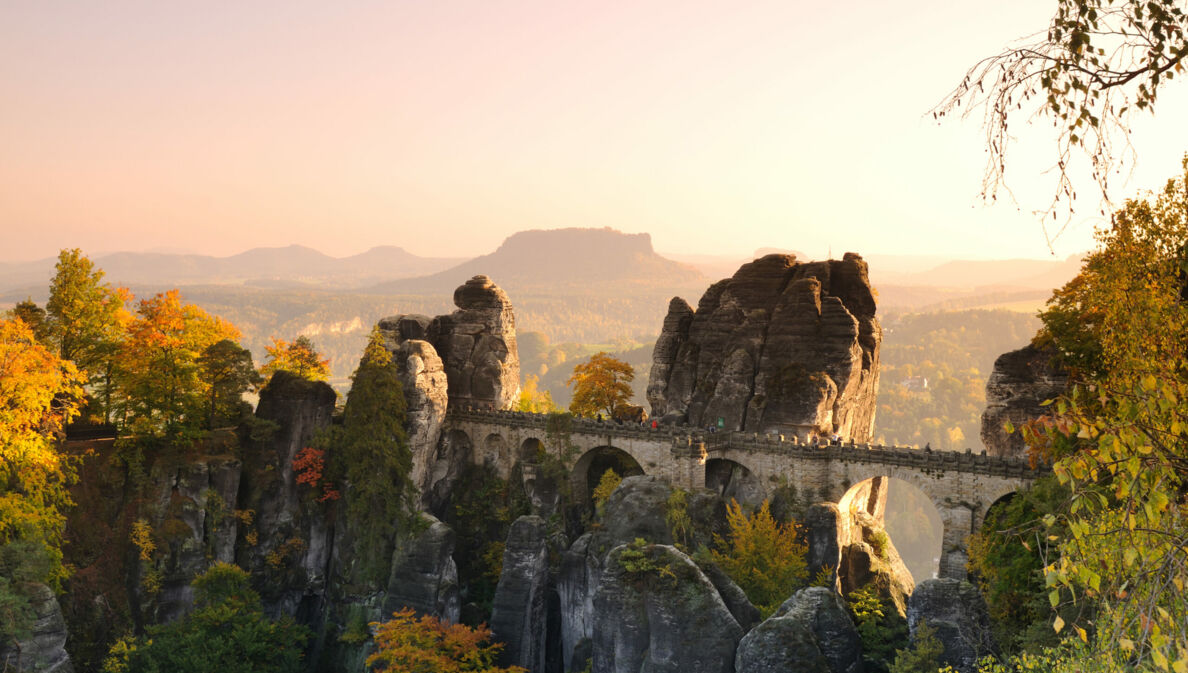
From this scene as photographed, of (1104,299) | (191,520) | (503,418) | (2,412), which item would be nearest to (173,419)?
(191,520)

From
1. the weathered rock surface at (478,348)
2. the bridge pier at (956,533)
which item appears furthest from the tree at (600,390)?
the bridge pier at (956,533)

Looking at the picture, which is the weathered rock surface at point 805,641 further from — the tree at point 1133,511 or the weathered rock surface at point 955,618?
the tree at point 1133,511

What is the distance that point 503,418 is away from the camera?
2025 inches

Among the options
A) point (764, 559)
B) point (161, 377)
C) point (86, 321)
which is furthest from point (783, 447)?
point (86, 321)

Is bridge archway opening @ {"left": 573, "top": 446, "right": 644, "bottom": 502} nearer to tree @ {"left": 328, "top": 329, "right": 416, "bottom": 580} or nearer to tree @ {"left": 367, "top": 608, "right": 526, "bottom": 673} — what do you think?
tree @ {"left": 328, "top": 329, "right": 416, "bottom": 580}

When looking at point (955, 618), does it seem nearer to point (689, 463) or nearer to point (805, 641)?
point (805, 641)

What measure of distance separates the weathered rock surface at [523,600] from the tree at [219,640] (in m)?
10.3

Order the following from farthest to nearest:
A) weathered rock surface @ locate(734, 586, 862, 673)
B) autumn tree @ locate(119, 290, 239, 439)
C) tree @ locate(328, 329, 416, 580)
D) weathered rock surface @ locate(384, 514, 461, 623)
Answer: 1. tree @ locate(328, 329, 416, 580)
2. autumn tree @ locate(119, 290, 239, 439)
3. weathered rock surface @ locate(384, 514, 461, 623)
4. weathered rock surface @ locate(734, 586, 862, 673)

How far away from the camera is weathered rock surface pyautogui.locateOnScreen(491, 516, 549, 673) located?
129ft

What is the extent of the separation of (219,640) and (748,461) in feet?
90.1

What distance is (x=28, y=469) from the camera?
36281 mm

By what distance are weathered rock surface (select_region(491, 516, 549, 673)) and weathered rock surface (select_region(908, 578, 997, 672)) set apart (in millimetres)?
19725

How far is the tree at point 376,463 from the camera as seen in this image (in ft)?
144

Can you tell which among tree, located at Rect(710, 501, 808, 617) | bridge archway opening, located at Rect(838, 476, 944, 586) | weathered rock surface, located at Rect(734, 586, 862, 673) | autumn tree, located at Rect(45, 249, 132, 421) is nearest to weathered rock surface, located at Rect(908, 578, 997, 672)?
weathered rock surface, located at Rect(734, 586, 862, 673)
